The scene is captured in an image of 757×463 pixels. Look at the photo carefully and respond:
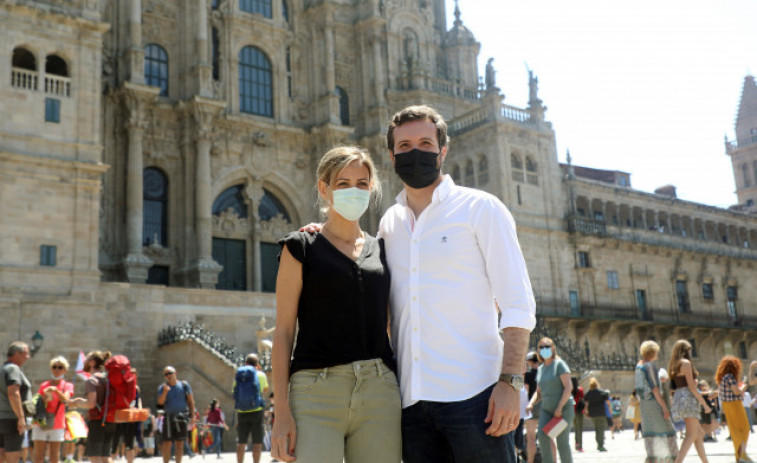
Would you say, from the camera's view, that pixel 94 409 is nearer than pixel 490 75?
Yes

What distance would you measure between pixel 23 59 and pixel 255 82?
10.6 metres

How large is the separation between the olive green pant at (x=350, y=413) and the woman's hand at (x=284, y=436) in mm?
32

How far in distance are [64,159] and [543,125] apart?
22.4 meters

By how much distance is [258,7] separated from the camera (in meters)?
35.1

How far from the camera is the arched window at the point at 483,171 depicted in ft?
119

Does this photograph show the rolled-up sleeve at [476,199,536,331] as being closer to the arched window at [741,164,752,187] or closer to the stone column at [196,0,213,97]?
the stone column at [196,0,213,97]

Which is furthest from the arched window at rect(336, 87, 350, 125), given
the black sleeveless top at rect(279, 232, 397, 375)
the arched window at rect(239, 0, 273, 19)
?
the black sleeveless top at rect(279, 232, 397, 375)

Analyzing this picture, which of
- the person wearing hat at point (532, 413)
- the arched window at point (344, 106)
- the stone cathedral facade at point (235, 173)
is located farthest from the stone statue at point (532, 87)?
the person wearing hat at point (532, 413)

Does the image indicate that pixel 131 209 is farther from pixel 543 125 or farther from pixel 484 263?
pixel 484 263

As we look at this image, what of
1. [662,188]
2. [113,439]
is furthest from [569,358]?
[662,188]

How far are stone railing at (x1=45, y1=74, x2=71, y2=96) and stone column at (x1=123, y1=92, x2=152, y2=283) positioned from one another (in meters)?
3.74

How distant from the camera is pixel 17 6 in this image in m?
24.4

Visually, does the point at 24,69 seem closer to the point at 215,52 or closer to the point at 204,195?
the point at 204,195

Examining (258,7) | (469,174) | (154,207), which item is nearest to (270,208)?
(154,207)
